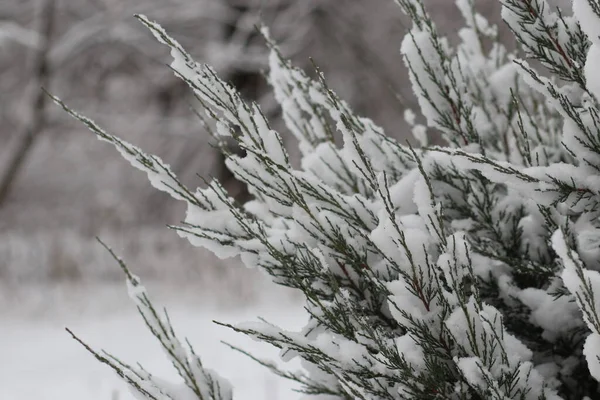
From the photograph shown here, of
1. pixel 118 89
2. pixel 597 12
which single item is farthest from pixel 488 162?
pixel 118 89

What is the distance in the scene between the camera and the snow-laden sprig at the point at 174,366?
123cm

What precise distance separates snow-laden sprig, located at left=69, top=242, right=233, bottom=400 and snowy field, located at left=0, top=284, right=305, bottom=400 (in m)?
2.32

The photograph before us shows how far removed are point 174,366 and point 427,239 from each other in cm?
60

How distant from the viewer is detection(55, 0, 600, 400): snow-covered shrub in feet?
3.78

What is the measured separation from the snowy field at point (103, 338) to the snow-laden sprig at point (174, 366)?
2.32 metres

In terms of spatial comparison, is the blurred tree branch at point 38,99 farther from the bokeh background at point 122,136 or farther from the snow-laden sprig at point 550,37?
the snow-laden sprig at point 550,37

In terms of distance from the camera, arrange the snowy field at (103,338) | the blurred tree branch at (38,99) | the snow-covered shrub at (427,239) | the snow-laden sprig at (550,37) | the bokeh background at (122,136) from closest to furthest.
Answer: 1. the snow-covered shrub at (427,239)
2. the snow-laden sprig at (550,37)
3. the snowy field at (103,338)
4. the bokeh background at (122,136)
5. the blurred tree branch at (38,99)

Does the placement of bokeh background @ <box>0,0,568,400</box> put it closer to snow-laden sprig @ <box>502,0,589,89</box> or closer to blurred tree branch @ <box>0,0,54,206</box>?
blurred tree branch @ <box>0,0,54,206</box>

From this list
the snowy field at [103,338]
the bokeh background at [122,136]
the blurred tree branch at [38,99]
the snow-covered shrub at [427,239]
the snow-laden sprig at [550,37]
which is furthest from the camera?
the blurred tree branch at [38,99]

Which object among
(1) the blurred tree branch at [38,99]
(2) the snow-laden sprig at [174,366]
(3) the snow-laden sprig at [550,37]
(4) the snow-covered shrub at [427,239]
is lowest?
(2) the snow-laden sprig at [174,366]

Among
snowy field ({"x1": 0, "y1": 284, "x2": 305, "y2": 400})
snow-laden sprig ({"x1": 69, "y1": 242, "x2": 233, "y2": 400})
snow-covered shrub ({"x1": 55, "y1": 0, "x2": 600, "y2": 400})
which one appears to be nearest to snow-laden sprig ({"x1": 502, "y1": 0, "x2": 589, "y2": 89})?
snow-covered shrub ({"x1": 55, "y1": 0, "x2": 600, "y2": 400})

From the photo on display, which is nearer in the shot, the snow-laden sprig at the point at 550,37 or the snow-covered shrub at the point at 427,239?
the snow-covered shrub at the point at 427,239

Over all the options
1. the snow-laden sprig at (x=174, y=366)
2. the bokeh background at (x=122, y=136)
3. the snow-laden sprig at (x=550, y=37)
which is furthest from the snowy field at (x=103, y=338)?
the snow-laden sprig at (x=550, y=37)

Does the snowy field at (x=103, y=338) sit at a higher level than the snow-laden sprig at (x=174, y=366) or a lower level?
higher
